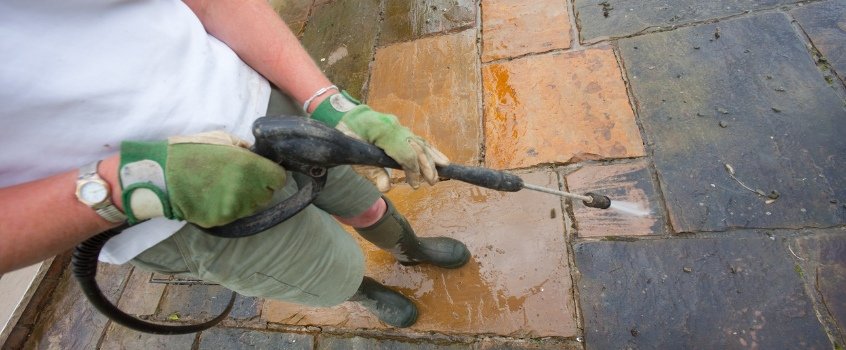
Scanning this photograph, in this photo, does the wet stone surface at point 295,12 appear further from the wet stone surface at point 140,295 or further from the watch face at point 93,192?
the watch face at point 93,192

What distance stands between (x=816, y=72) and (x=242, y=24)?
2512mm

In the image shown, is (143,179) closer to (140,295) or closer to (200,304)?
(200,304)

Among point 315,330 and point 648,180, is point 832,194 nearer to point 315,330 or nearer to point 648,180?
point 648,180

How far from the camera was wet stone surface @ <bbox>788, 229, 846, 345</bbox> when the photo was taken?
1594mm

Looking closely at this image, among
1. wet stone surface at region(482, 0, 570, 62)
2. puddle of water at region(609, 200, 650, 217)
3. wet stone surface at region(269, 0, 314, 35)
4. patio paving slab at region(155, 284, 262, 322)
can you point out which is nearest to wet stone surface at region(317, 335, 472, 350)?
patio paving slab at region(155, 284, 262, 322)

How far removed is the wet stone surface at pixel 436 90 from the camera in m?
2.53

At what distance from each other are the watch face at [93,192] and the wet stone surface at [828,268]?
2.26 meters

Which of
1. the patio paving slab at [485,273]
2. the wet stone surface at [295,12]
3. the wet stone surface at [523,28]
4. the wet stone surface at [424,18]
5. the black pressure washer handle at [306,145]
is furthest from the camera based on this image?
the wet stone surface at [295,12]

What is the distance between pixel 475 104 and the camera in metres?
2.62

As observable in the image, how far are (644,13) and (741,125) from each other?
3.02 ft

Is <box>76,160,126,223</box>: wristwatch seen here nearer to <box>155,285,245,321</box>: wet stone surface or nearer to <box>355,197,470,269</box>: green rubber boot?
<box>355,197,470,269</box>: green rubber boot

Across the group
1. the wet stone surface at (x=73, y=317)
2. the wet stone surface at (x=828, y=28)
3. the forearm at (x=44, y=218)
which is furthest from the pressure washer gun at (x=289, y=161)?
the wet stone surface at (x=828, y=28)

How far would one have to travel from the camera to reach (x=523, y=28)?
2.84 m

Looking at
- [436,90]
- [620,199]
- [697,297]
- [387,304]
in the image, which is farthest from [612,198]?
[436,90]
